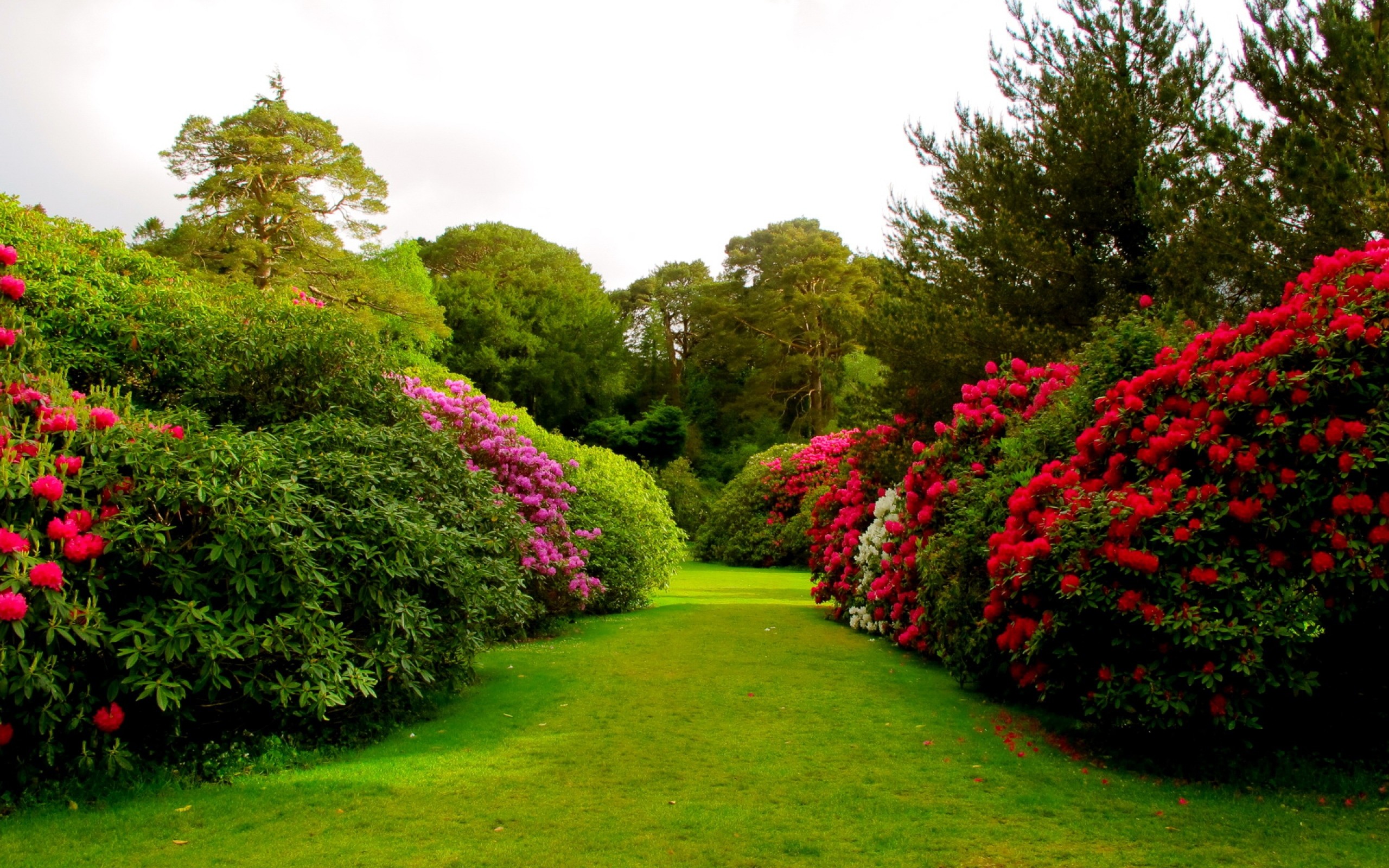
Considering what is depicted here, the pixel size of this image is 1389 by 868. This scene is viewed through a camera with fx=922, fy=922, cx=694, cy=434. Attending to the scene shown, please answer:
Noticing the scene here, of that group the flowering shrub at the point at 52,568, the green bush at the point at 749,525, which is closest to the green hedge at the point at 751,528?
the green bush at the point at 749,525

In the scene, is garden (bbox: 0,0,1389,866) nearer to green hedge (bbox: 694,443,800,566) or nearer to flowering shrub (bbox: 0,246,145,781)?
flowering shrub (bbox: 0,246,145,781)

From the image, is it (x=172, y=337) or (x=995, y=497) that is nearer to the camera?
(x=172, y=337)

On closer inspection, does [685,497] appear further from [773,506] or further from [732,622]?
[732,622]

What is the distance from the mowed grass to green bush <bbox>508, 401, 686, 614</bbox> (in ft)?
17.3

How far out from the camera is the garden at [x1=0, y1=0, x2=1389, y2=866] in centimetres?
421

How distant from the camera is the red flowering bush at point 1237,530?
175 inches

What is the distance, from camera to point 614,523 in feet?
40.5

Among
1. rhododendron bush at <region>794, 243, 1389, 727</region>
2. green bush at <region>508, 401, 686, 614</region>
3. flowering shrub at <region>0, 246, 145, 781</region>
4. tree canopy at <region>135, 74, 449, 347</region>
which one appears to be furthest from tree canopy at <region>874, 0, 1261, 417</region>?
tree canopy at <region>135, 74, 449, 347</region>

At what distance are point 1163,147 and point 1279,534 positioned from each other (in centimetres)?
1024

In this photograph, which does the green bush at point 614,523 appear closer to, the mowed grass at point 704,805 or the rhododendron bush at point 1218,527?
the mowed grass at point 704,805

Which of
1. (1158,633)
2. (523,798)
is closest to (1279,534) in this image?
(1158,633)

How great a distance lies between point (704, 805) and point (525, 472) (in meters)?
6.79

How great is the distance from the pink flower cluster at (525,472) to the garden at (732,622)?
6cm

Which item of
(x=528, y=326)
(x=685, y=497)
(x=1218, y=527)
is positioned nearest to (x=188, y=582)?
(x=1218, y=527)
